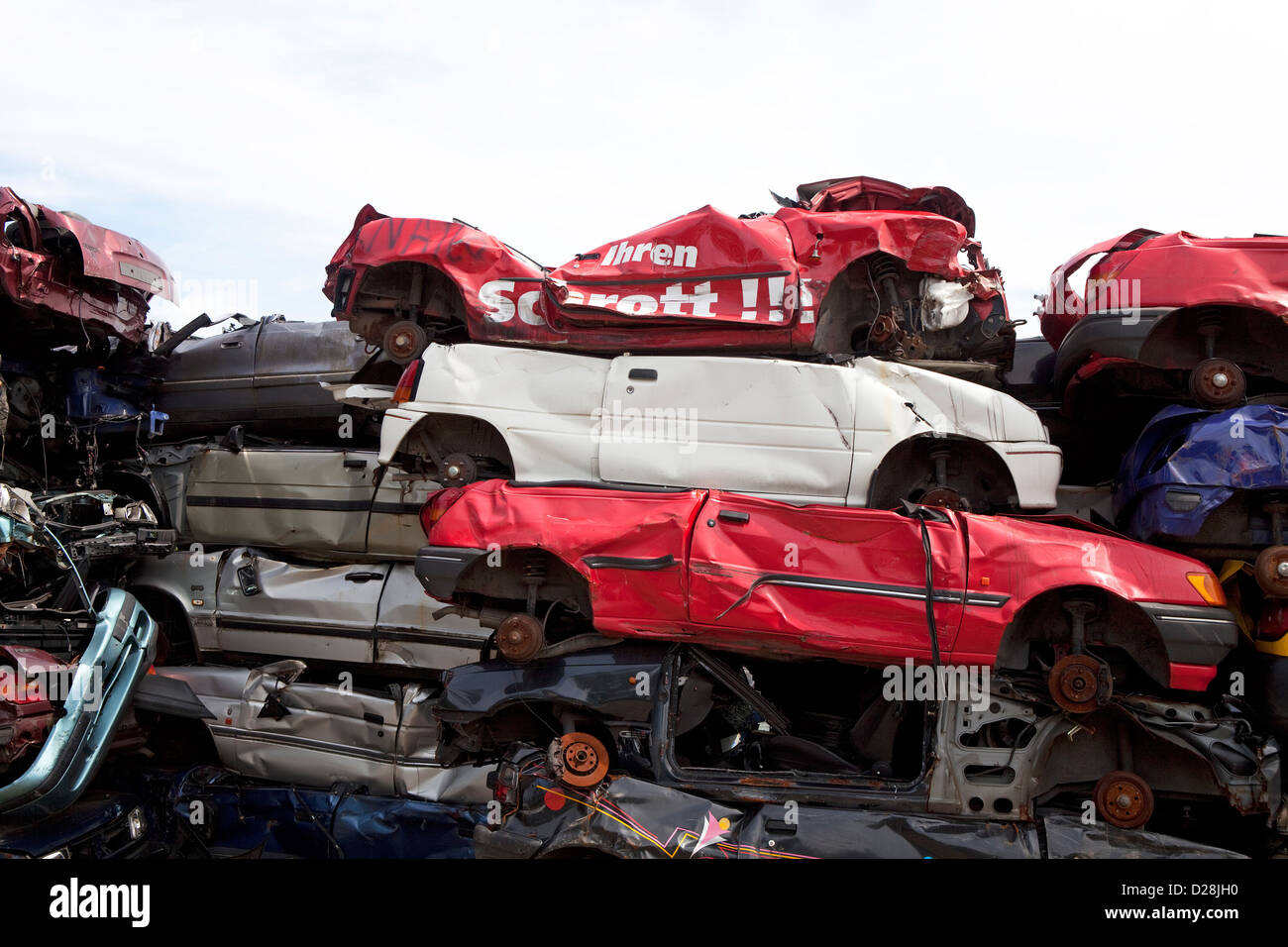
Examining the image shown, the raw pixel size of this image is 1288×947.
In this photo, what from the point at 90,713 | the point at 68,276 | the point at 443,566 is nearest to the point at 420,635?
the point at 443,566

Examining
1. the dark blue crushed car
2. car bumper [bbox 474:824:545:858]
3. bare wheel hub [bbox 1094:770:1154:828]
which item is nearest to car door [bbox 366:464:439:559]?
the dark blue crushed car

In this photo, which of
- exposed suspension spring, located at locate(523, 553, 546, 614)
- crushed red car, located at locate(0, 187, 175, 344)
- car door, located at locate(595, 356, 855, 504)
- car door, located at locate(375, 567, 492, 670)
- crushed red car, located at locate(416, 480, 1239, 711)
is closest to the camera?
crushed red car, located at locate(416, 480, 1239, 711)

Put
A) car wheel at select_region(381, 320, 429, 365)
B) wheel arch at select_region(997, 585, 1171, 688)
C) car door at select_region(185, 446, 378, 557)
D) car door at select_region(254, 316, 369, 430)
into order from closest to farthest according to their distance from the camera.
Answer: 1. wheel arch at select_region(997, 585, 1171, 688)
2. car wheel at select_region(381, 320, 429, 365)
3. car door at select_region(185, 446, 378, 557)
4. car door at select_region(254, 316, 369, 430)

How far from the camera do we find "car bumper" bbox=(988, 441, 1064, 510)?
18.5 feet

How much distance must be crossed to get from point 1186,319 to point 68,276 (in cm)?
860

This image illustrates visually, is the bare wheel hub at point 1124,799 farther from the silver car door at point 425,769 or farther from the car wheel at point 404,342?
the car wheel at point 404,342

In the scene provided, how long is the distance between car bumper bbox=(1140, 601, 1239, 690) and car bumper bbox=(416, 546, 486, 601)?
350 cm

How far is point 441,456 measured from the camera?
247 inches

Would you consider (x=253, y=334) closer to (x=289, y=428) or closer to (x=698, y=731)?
(x=289, y=428)

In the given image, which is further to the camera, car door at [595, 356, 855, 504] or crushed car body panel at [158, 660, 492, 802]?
crushed car body panel at [158, 660, 492, 802]

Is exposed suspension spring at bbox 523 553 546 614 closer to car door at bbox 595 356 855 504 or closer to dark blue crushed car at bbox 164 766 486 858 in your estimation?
car door at bbox 595 356 855 504

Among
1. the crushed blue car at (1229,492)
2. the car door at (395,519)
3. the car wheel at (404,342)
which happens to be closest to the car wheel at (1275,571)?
the crushed blue car at (1229,492)

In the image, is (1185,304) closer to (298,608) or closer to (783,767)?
(783,767)
